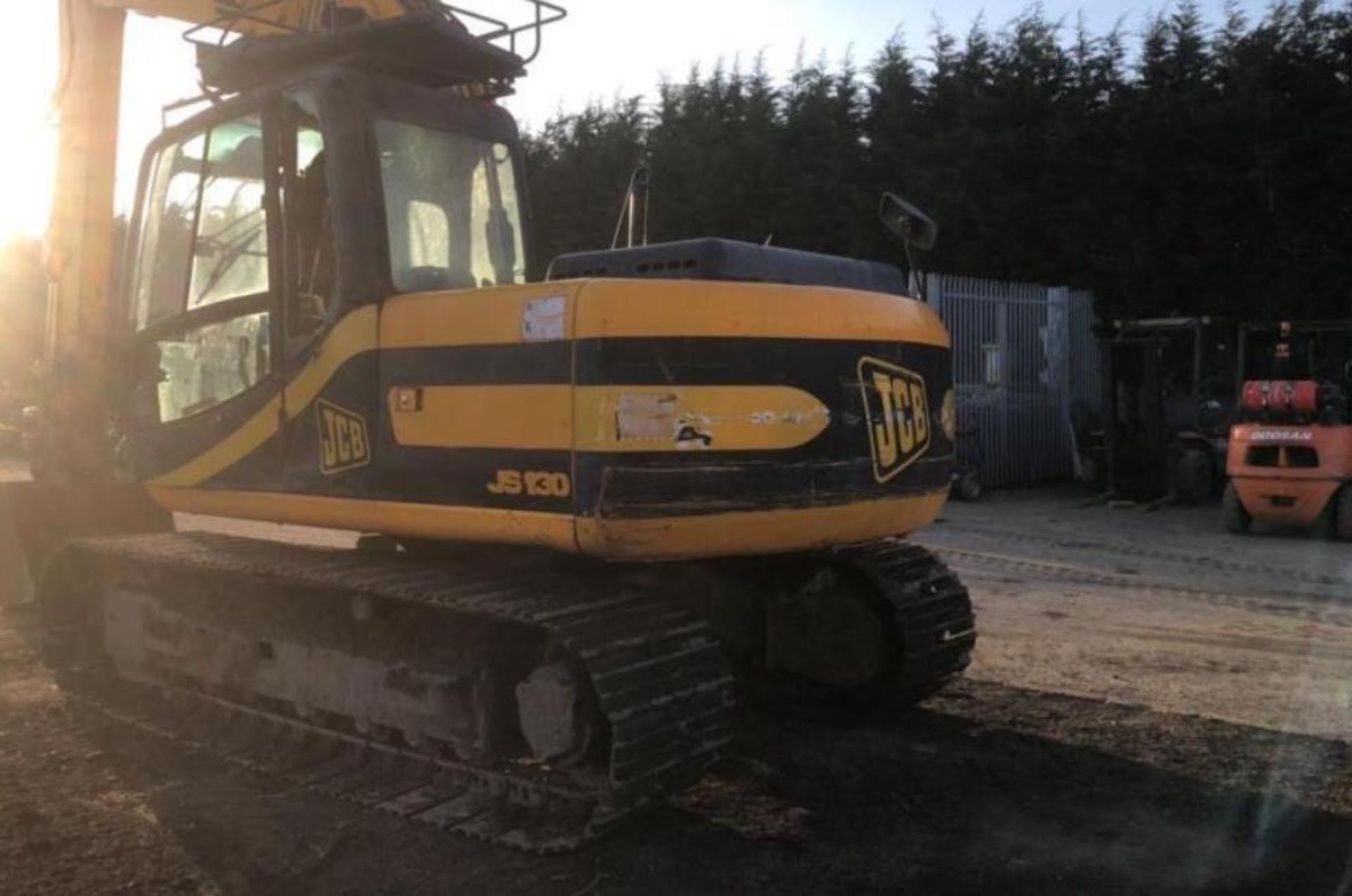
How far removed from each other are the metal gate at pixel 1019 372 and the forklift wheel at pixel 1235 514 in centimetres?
407

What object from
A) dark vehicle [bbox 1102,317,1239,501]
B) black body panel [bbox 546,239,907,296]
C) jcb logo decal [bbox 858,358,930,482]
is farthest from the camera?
dark vehicle [bbox 1102,317,1239,501]

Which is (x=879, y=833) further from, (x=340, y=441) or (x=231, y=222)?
(x=231, y=222)

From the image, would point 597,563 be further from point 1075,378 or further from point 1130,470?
point 1075,378

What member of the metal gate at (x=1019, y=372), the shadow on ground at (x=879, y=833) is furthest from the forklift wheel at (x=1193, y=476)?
the shadow on ground at (x=879, y=833)

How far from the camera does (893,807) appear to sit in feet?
15.8

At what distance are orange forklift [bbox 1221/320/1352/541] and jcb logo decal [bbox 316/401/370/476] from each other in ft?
36.0

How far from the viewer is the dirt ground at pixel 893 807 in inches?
164

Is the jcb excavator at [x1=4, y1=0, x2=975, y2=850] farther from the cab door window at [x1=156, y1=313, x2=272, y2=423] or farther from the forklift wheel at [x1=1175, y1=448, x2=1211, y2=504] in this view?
the forklift wheel at [x1=1175, y1=448, x2=1211, y2=504]

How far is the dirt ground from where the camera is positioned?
416 centimetres

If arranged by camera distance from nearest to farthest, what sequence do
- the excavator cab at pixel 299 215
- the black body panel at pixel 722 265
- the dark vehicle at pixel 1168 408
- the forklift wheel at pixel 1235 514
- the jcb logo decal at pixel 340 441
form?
the black body panel at pixel 722 265 → the jcb logo decal at pixel 340 441 → the excavator cab at pixel 299 215 → the forklift wheel at pixel 1235 514 → the dark vehicle at pixel 1168 408

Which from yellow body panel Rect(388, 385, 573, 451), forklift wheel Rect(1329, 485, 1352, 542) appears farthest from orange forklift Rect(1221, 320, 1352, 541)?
yellow body panel Rect(388, 385, 573, 451)

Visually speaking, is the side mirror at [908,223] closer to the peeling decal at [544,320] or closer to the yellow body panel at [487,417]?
the peeling decal at [544,320]

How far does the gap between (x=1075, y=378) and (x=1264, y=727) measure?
14143 millimetres

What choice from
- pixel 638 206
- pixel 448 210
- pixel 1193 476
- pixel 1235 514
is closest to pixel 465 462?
pixel 448 210
